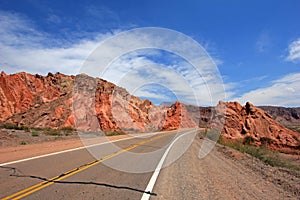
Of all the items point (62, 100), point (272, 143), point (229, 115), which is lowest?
point (272, 143)

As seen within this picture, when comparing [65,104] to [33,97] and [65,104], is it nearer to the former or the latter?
[65,104]

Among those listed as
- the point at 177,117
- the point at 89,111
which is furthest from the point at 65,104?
the point at 177,117

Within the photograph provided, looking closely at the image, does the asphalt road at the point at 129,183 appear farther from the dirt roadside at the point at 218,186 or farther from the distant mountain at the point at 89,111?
the distant mountain at the point at 89,111

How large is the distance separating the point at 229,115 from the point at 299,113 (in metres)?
142

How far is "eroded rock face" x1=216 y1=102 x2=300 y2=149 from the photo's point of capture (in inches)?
1366

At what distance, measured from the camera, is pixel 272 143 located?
1355 inches

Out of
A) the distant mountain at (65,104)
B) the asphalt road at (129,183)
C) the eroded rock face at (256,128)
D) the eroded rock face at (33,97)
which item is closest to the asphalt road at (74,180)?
the asphalt road at (129,183)

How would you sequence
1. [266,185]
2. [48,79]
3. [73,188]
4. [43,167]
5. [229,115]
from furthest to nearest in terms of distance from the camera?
1. [48,79]
2. [229,115]
3. [43,167]
4. [266,185]
5. [73,188]

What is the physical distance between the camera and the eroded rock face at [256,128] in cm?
3469

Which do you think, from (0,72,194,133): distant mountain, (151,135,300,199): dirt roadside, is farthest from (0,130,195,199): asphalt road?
(0,72,194,133): distant mountain

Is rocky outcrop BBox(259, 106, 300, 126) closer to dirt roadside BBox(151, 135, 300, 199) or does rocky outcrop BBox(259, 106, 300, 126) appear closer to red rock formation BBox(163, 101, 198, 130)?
red rock formation BBox(163, 101, 198, 130)

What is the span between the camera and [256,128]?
38156 millimetres

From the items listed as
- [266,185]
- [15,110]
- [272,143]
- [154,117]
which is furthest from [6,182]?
[154,117]

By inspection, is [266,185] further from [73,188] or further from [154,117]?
[154,117]
